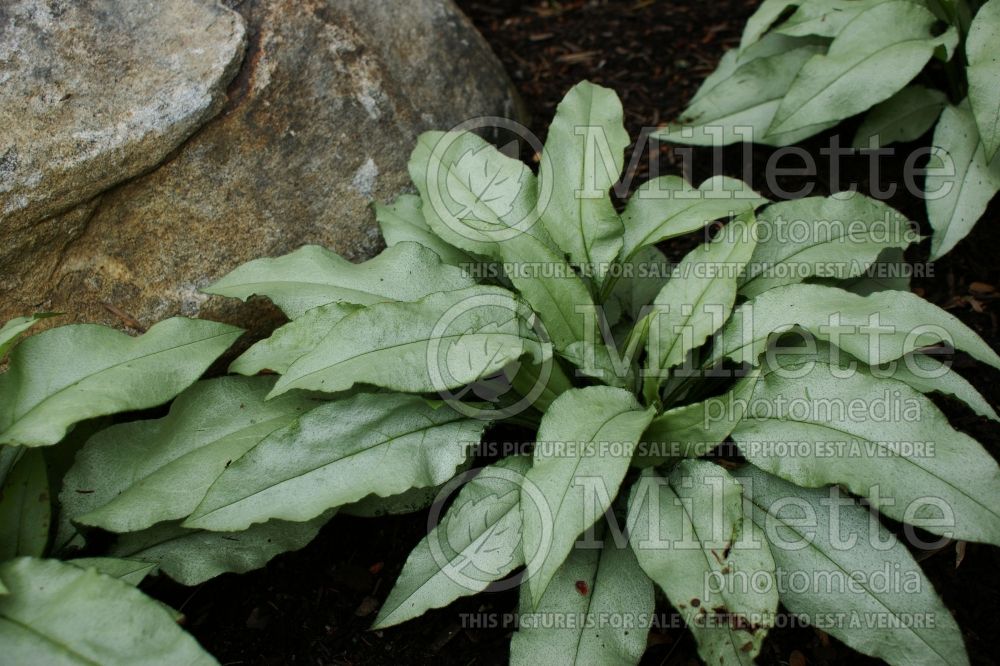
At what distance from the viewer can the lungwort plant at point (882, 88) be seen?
2480 millimetres

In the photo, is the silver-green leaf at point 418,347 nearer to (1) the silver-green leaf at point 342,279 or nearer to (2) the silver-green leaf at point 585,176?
(1) the silver-green leaf at point 342,279

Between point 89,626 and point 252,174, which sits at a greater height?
point 252,174

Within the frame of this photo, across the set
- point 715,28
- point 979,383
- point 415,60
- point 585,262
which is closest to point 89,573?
point 585,262

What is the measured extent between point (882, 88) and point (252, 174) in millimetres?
1831

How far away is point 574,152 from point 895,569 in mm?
1298

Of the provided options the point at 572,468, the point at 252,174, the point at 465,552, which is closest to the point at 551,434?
the point at 572,468

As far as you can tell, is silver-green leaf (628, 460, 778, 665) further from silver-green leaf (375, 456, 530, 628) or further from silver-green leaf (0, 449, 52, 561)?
silver-green leaf (0, 449, 52, 561)

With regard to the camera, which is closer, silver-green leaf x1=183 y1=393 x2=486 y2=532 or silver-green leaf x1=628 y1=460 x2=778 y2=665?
silver-green leaf x1=628 y1=460 x2=778 y2=665

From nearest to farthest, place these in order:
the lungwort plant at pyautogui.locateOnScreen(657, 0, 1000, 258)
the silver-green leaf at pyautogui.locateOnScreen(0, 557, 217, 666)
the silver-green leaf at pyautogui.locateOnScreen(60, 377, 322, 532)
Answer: the silver-green leaf at pyautogui.locateOnScreen(0, 557, 217, 666), the silver-green leaf at pyautogui.locateOnScreen(60, 377, 322, 532), the lungwort plant at pyautogui.locateOnScreen(657, 0, 1000, 258)

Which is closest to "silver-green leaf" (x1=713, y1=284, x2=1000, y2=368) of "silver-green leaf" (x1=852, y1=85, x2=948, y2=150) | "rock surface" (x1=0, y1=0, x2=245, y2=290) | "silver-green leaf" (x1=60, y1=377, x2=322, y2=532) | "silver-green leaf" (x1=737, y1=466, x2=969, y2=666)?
"silver-green leaf" (x1=737, y1=466, x2=969, y2=666)

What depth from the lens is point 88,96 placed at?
2279 millimetres

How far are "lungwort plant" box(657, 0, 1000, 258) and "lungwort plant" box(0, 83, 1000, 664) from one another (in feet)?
1.11

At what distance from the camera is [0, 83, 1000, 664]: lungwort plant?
1.81 m

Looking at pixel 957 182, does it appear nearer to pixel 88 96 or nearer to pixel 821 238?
pixel 821 238
